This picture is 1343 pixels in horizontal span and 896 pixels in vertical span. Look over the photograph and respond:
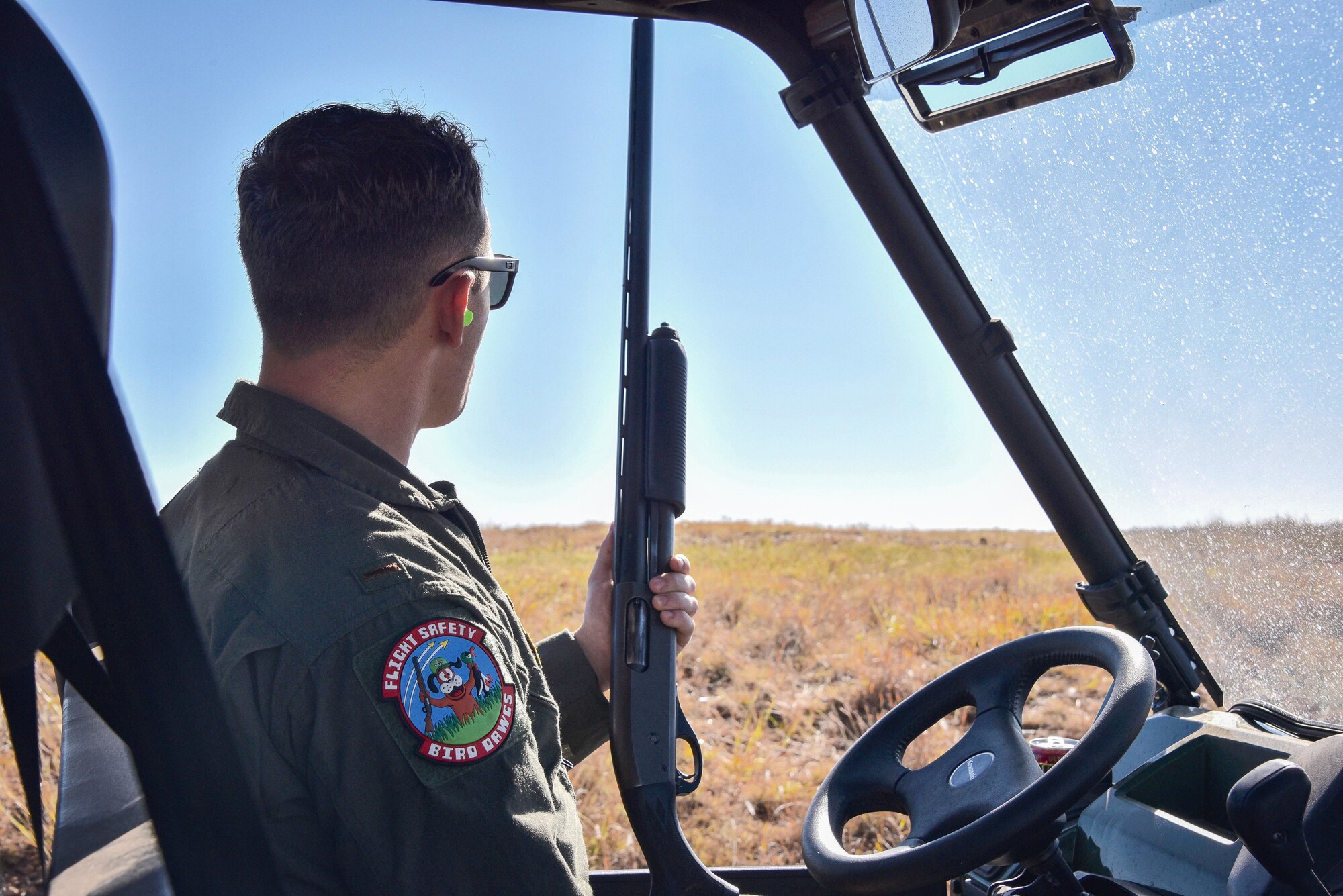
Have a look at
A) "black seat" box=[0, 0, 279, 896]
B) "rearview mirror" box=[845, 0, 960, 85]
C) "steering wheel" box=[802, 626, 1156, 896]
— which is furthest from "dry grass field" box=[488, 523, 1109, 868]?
"black seat" box=[0, 0, 279, 896]

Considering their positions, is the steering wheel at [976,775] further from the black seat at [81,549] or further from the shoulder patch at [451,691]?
the black seat at [81,549]

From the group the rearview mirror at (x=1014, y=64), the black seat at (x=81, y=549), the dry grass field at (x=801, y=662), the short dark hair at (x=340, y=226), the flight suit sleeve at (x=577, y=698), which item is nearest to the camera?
the black seat at (x=81, y=549)

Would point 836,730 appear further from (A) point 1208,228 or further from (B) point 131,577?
(B) point 131,577

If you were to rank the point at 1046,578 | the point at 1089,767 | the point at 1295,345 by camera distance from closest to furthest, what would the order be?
the point at 1089,767
the point at 1295,345
the point at 1046,578

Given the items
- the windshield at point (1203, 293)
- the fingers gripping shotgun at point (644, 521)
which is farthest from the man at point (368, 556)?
the windshield at point (1203, 293)

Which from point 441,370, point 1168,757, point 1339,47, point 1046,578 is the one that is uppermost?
point 441,370

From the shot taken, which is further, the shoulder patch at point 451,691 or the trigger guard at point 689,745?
the trigger guard at point 689,745

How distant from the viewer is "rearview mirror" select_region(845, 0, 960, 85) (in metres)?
1.50

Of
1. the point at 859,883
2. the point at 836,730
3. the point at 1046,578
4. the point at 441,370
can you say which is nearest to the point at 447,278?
the point at 441,370

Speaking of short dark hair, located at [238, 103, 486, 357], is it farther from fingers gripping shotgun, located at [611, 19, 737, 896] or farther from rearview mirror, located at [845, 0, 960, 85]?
rearview mirror, located at [845, 0, 960, 85]

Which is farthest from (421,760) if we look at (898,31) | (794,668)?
(794,668)

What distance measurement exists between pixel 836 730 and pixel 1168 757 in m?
3.41

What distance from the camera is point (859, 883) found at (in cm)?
146

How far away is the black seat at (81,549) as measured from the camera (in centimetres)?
68
